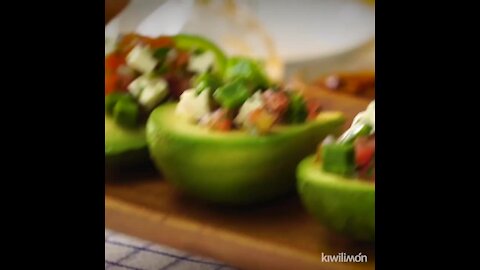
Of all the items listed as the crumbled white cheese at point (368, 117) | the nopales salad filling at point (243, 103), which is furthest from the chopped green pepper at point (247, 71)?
the crumbled white cheese at point (368, 117)

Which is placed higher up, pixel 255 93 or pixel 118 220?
pixel 255 93

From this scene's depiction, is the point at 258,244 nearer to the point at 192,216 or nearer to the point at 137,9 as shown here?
the point at 192,216

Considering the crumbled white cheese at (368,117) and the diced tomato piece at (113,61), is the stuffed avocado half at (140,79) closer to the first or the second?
the diced tomato piece at (113,61)

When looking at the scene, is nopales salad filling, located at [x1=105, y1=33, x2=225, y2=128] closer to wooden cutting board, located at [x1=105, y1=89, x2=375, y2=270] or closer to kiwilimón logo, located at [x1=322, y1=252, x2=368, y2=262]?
wooden cutting board, located at [x1=105, y1=89, x2=375, y2=270]

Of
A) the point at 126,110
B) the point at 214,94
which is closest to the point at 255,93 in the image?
the point at 214,94

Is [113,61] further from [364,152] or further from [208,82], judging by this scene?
[364,152]

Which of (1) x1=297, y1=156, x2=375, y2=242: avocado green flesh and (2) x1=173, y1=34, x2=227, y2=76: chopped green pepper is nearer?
(1) x1=297, y1=156, x2=375, y2=242: avocado green flesh

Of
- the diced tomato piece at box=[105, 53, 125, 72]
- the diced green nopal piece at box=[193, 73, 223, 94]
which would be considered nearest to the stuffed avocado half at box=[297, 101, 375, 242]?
the diced green nopal piece at box=[193, 73, 223, 94]
